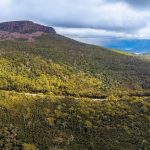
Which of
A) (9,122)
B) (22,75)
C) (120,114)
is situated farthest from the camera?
(22,75)

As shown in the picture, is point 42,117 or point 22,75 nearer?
point 42,117

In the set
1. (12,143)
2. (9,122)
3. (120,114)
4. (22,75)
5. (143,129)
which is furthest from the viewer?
(22,75)

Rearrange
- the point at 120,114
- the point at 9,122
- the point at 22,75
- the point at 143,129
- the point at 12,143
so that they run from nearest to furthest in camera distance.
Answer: the point at 12,143 < the point at 9,122 < the point at 143,129 < the point at 120,114 < the point at 22,75

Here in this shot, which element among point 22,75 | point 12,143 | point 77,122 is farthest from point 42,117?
point 22,75

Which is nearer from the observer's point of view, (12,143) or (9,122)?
(12,143)

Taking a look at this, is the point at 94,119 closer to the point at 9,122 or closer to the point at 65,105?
the point at 65,105

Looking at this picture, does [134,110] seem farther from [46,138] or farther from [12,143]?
[12,143]

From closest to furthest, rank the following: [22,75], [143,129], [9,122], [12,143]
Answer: [12,143]
[9,122]
[143,129]
[22,75]

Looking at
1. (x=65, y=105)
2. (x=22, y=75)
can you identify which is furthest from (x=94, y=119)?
(x=22, y=75)

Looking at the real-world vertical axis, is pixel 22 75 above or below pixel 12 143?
above
